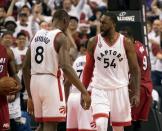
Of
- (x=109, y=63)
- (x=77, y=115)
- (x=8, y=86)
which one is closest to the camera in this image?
(x=8, y=86)

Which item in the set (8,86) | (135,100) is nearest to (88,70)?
(135,100)

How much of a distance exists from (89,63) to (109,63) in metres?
0.34

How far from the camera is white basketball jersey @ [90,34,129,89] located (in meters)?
9.90

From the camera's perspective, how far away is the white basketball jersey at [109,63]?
390 inches

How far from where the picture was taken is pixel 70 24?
55.7 feet

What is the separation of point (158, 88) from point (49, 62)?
20.8ft

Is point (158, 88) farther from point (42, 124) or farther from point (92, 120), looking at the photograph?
point (42, 124)

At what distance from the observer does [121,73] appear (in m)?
9.98

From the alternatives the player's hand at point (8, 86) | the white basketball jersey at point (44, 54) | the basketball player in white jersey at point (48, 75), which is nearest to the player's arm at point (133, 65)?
the basketball player in white jersey at point (48, 75)

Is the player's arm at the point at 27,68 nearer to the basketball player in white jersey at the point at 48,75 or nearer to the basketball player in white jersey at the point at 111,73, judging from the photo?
the basketball player in white jersey at the point at 48,75

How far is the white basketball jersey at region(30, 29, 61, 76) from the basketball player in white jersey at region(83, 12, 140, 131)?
64 centimetres

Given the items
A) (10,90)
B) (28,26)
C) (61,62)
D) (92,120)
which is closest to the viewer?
(10,90)

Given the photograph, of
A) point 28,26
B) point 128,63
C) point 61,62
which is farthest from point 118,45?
point 28,26

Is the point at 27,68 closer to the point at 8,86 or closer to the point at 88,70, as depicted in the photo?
the point at 88,70
